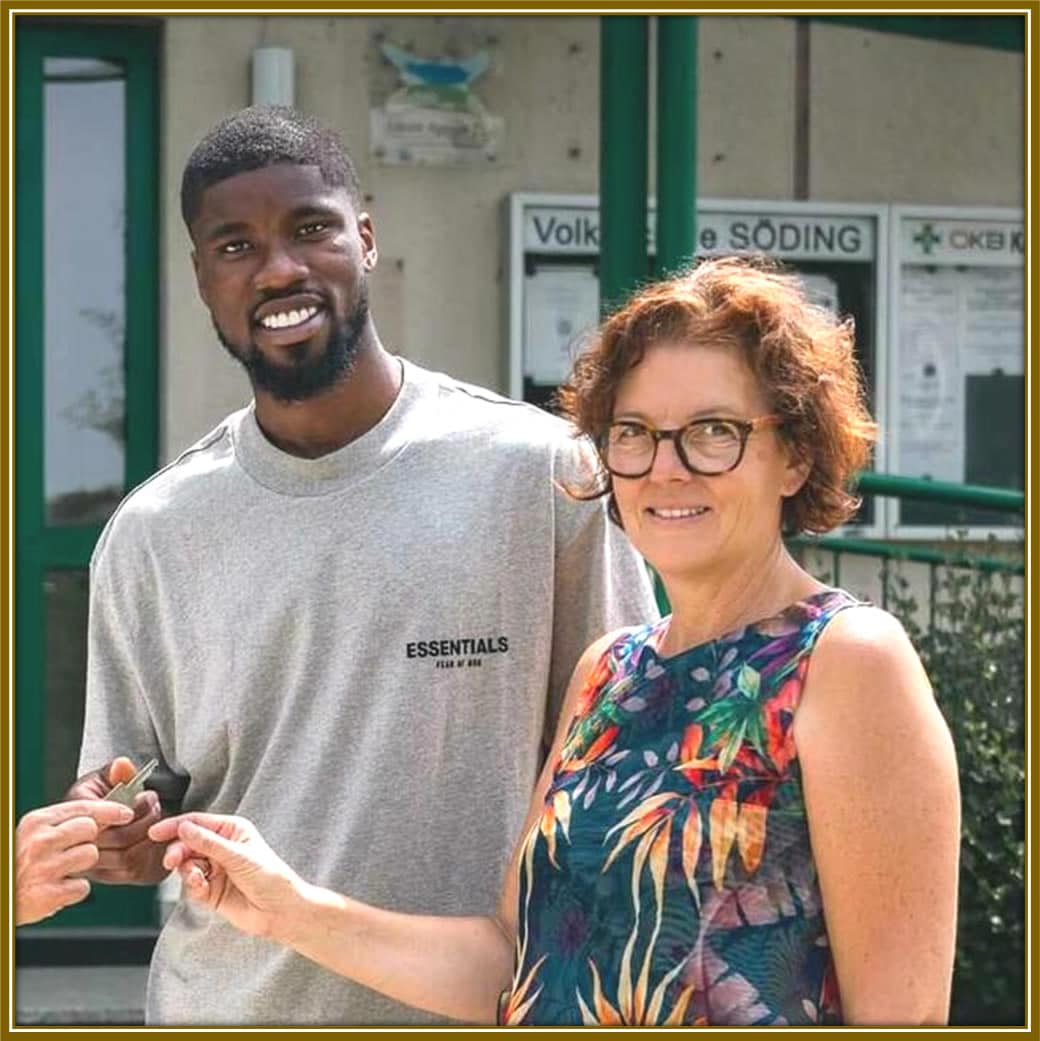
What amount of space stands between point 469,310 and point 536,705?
360 centimetres

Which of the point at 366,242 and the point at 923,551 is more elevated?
the point at 366,242

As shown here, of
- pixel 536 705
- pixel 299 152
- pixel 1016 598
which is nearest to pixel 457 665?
pixel 536 705

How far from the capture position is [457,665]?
2.49 meters

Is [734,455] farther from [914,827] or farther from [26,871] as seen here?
[26,871]

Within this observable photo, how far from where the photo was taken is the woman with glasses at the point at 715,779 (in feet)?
6.43

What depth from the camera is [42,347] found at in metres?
5.99

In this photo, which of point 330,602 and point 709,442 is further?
point 330,602

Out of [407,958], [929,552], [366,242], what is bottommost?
[407,958]

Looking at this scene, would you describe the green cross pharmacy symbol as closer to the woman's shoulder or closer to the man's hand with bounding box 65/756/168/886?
the man's hand with bounding box 65/756/168/886

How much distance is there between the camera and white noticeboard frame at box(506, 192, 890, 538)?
19.7ft

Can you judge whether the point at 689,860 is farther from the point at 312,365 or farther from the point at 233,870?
the point at 312,365

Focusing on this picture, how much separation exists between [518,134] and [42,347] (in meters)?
1.50

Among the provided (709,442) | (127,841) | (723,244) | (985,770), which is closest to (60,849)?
(127,841)

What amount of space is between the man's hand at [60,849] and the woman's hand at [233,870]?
0.32 feet
